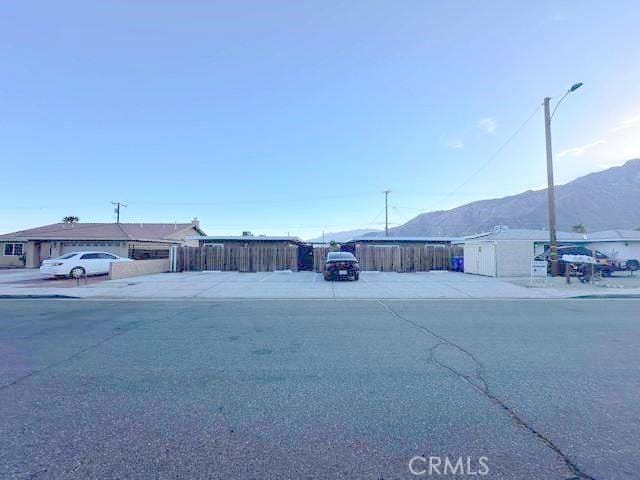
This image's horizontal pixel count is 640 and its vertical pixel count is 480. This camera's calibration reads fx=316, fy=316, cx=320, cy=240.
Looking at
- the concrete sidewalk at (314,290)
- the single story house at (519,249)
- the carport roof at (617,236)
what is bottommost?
the concrete sidewalk at (314,290)

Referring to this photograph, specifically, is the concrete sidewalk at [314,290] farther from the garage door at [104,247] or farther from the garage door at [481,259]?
the garage door at [104,247]

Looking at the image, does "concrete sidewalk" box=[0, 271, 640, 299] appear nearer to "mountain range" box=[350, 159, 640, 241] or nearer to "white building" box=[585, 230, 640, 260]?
"white building" box=[585, 230, 640, 260]

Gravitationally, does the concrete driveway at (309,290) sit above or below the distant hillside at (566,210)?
below

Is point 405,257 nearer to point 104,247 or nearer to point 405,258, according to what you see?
point 405,258

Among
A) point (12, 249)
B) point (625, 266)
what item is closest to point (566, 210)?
point (625, 266)

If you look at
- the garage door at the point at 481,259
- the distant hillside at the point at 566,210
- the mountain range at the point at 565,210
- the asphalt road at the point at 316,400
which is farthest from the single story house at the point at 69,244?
the distant hillside at the point at 566,210

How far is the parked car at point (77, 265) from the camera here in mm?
16453

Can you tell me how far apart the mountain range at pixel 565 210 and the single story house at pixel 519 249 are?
72.4m

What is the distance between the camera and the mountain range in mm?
92438

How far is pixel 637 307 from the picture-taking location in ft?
29.8

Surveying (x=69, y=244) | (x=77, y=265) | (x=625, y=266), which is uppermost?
(x=69, y=244)

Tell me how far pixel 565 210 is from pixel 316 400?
399 ft

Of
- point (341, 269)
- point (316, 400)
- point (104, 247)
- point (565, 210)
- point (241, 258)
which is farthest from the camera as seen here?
point (565, 210)

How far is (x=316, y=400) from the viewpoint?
3441 millimetres
